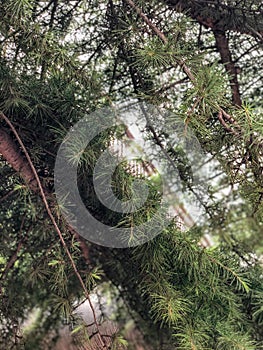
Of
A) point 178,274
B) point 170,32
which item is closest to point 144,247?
point 178,274

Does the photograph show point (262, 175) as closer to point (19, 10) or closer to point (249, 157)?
point (249, 157)

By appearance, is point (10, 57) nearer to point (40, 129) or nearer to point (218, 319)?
point (40, 129)

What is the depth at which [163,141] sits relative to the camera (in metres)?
0.52

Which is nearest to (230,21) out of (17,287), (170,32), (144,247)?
(170,32)

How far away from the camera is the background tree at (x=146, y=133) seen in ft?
1.20

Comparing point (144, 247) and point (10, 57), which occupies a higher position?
point (10, 57)

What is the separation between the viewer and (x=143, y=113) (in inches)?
18.0

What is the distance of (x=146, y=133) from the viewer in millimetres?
510

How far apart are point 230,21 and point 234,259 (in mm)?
219

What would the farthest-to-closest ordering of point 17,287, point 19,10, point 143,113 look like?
point 17,287
point 143,113
point 19,10

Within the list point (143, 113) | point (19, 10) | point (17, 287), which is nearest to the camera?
point (19, 10)

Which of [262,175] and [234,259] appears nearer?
[262,175]

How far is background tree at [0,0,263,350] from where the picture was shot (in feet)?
1.20

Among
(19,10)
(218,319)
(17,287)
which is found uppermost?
(19,10)
